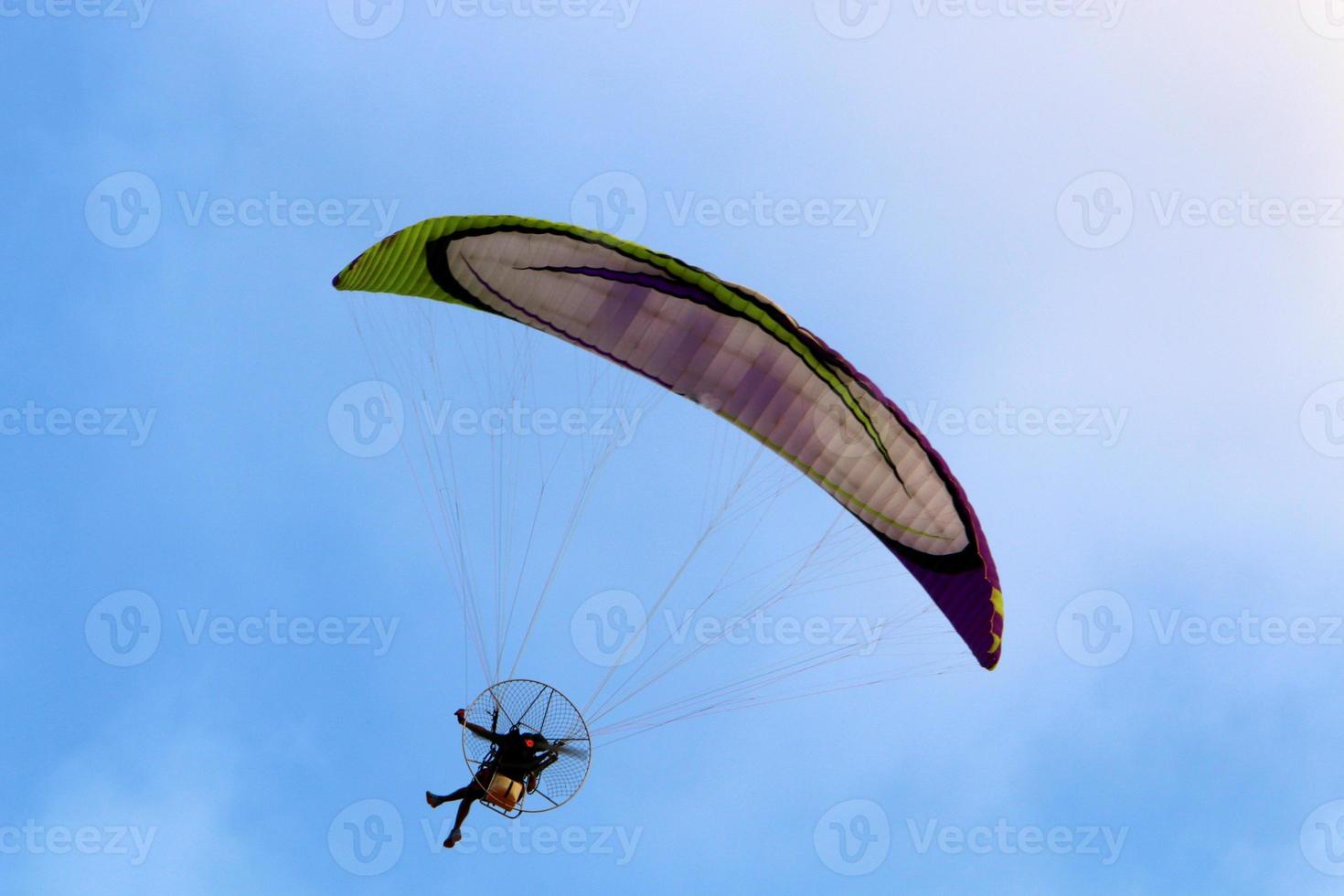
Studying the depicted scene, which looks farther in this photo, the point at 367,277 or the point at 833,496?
the point at 833,496

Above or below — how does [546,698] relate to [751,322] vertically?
below

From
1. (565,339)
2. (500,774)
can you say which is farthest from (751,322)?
(500,774)

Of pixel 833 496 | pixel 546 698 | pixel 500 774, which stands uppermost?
pixel 833 496

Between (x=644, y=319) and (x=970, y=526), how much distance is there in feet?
16.1

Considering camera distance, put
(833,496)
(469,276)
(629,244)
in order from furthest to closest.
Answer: (833,496) < (469,276) < (629,244)

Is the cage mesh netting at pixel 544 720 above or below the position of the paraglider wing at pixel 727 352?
below

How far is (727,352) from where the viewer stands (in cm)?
1592

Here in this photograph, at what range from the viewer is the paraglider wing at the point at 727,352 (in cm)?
1530

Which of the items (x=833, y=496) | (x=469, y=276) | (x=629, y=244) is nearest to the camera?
(x=629, y=244)

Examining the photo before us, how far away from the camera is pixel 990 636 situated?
1664 centimetres

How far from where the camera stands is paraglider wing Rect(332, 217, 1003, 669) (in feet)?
50.2

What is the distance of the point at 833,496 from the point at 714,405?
2.07 metres

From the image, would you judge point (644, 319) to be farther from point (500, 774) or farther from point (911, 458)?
point (500, 774)

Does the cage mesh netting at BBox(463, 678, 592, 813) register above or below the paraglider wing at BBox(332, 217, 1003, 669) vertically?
below
